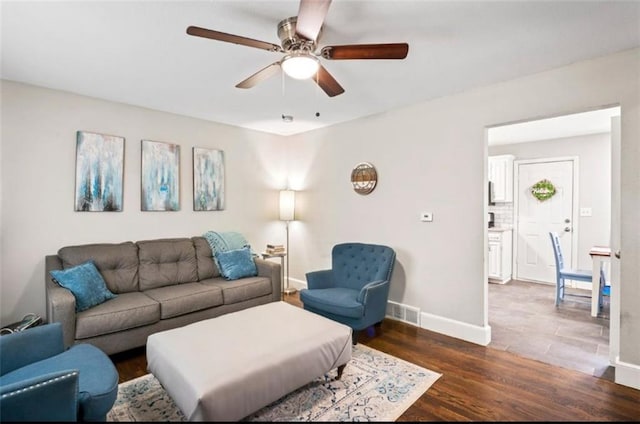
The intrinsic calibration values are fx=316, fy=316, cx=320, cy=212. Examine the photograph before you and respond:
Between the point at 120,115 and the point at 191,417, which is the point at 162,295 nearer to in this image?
the point at 120,115

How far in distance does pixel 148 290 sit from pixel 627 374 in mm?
3992

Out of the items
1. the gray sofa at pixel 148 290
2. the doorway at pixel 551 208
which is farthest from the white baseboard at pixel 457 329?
the gray sofa at pixel 148 290

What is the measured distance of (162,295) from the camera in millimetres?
2910

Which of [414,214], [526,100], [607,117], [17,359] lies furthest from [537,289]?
[17,359]

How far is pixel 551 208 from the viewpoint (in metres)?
5.18

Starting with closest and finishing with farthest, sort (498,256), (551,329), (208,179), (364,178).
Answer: (551,329) → (364,178) → (208,179) → (498,256)

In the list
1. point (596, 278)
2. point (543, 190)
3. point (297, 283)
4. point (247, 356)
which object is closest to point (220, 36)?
point (247, 356)

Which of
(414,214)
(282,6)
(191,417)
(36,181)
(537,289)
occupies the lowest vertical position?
(537,289)

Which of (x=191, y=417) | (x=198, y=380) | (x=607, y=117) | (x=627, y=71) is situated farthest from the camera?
(x=607, y=117)

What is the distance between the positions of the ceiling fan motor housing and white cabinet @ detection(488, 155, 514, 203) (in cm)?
483

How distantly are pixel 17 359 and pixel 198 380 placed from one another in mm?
1128

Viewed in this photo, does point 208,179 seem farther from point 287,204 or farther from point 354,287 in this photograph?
point 354,287

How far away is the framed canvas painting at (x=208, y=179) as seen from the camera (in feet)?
12.9

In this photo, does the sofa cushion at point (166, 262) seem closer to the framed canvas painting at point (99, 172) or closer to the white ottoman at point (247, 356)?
the framed canvas painting at point (99, 172)
